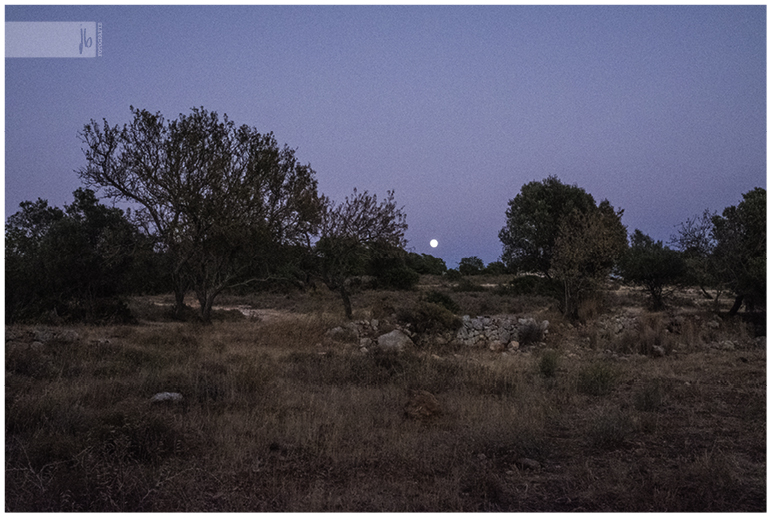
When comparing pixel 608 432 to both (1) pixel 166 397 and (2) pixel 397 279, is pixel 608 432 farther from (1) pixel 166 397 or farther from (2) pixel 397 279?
(2) pixel 397 279

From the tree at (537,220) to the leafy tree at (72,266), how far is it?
15324mm

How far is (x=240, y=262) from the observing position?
57.9 ft

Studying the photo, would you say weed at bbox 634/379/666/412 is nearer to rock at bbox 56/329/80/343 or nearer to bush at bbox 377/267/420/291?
rock at bbox 56/329/80/343

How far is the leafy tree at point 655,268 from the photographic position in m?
20.1

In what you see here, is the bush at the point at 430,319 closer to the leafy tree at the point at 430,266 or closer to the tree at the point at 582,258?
the tree at the point at 582,258

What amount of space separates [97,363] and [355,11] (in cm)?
734

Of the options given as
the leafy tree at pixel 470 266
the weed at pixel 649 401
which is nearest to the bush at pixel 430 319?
the weed at pixel 649 401

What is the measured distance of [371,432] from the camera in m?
5.48

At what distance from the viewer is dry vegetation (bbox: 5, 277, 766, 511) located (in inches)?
154

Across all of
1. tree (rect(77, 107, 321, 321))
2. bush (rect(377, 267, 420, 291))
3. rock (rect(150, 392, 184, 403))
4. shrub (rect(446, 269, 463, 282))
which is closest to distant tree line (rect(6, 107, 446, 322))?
tree (rect(77, 107, 321, 321))

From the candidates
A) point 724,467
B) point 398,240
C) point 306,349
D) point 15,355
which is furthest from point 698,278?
point 15,355

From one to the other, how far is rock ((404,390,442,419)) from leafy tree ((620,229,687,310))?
1711 cm

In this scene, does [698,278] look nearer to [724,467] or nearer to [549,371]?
[549,371]

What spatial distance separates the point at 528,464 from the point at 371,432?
67.7 inches
